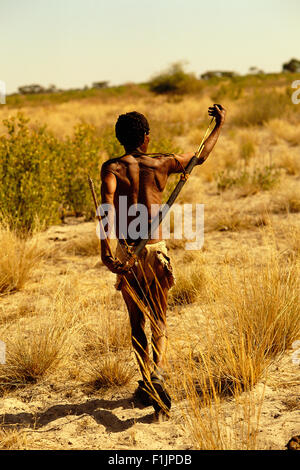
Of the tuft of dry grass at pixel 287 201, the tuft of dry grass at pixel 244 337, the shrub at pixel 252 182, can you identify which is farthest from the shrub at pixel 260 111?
the tuft of dry grass at pixel 244 337

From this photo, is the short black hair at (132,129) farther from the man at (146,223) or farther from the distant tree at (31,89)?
the distant tree at (31,89)

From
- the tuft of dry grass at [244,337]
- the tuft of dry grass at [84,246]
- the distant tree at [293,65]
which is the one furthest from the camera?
the distant tree at [293,65]

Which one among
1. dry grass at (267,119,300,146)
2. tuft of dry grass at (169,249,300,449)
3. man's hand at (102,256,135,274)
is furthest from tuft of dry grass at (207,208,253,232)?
dry grass at (267,119,300,146)

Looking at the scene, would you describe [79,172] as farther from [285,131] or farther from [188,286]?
[285,131]

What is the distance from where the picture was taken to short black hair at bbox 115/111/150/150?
2.73 metres

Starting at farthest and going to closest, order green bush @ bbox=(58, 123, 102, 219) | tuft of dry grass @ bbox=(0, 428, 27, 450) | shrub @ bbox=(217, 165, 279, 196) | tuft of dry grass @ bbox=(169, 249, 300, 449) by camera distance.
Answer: shrub @ bbox=(217, 165, 279, 196) → green bush @ bbox=(58, 123, 102, 219) → tuft of dry grass @ bbox=(169, 249, 300, 449) → tuft of dry grass @ bbox=(0, 428, 27, 450)

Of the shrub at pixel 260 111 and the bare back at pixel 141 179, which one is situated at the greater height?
the shrub at pixel 260 111

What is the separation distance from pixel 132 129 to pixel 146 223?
0.50 meters

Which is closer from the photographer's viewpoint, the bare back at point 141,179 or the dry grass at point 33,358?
the bare back at point 141,179

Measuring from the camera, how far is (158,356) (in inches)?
115

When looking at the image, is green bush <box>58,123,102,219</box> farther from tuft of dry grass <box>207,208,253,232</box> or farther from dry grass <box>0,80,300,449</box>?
tuft of dry grass <box>207,208,253,232</box>

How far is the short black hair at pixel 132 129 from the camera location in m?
2.73

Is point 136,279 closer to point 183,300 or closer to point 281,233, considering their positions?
point 183,300

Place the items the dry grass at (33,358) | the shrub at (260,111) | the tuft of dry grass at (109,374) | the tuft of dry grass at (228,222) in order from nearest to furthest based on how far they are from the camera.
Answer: the tuft of dry grass at (109,374) < the dry grass at (33,358) < the tuft of dry grass at (228,222) < the shrub at (260,111)
